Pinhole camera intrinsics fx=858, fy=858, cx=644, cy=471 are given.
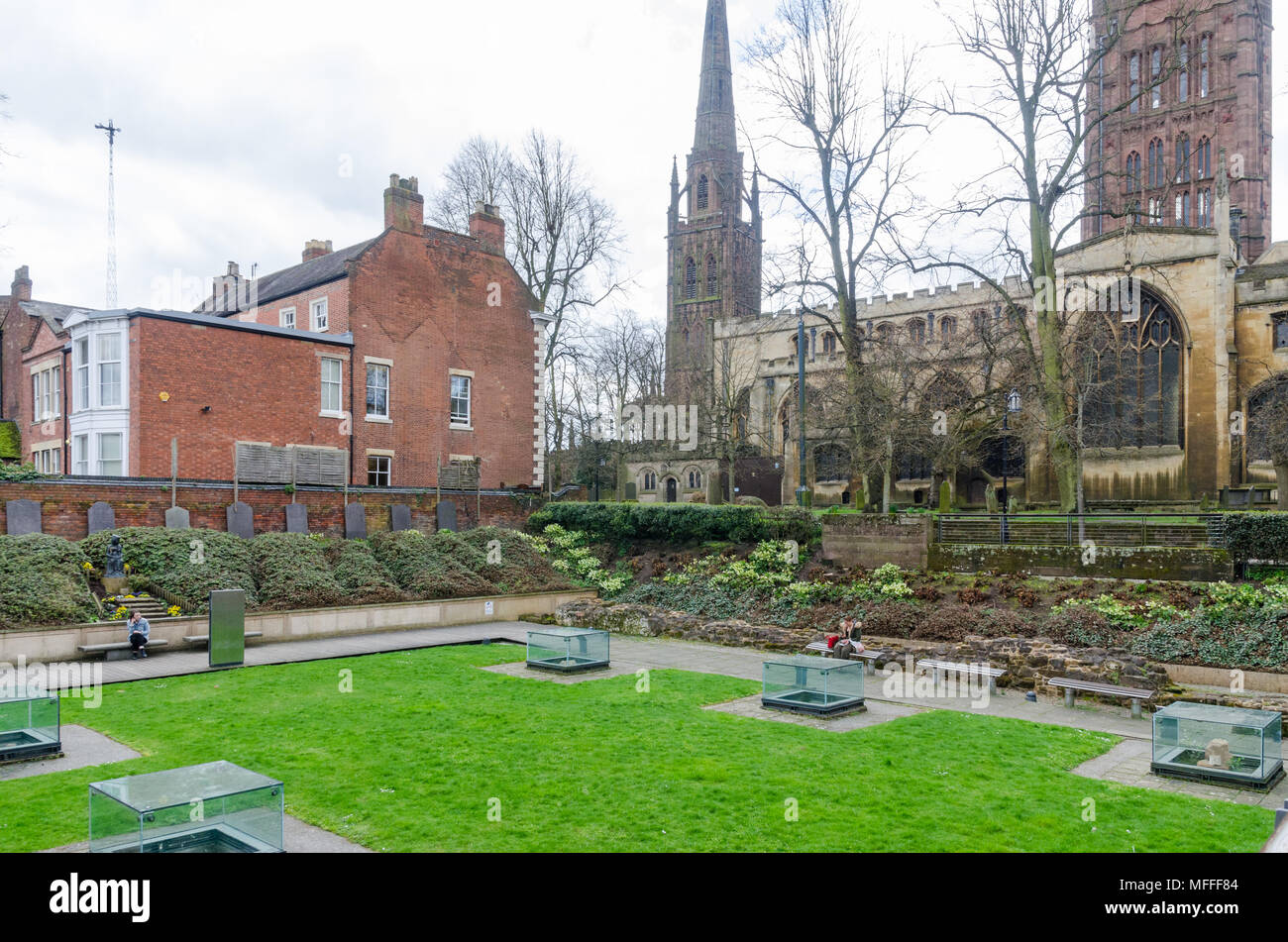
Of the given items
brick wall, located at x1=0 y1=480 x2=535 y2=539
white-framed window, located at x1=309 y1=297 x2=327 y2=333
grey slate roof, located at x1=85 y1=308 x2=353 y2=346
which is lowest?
brick wall, located at x1=0 y1=480 x2=535 y2=539

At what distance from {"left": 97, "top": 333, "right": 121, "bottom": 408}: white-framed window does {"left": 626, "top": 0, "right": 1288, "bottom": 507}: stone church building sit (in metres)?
20.0

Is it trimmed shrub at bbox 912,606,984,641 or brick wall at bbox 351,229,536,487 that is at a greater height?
brick wall at bbox 351,229,536,487

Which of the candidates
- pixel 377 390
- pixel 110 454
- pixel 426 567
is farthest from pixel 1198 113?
pixel 110 454

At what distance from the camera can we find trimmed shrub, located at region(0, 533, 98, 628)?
16891mm

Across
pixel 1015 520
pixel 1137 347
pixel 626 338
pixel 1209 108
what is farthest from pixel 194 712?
pixel 1209 108

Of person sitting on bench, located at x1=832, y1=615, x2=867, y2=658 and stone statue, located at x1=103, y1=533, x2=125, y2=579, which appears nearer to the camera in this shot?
person sitting on bench, located at x1=832, y1=615, x2=867, y2=658

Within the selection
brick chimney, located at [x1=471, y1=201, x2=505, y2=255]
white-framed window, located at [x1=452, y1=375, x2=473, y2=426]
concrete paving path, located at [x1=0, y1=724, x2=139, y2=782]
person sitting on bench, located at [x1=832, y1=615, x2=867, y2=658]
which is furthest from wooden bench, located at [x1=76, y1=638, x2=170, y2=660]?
brick chimney, located at [x1=471, y1=201, x2=505, y2=255]

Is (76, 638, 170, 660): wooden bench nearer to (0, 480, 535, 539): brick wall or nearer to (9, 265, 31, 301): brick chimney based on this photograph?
(0, 480, 535, 539): brick wall

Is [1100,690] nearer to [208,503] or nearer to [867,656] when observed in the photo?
[867,656]

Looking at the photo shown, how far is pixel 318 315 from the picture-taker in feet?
106

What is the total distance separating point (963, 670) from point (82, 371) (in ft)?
87.7

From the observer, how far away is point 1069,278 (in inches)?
1622

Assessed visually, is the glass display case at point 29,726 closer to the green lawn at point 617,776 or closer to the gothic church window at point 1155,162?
the green lawn at point 617,776

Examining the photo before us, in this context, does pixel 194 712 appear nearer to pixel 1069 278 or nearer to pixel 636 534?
pixel 636 534
